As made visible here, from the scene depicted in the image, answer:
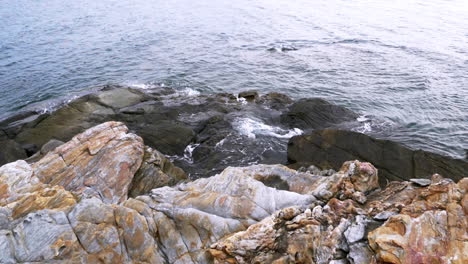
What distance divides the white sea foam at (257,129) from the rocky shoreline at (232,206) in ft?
10.7

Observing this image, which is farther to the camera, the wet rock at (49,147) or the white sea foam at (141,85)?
the white sea foam at (141,85)

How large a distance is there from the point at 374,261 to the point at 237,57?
35.5 metres

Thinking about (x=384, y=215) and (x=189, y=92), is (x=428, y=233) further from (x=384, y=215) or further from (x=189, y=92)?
(x=189, y=92)

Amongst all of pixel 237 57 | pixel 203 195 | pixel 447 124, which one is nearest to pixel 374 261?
pixel 203 195

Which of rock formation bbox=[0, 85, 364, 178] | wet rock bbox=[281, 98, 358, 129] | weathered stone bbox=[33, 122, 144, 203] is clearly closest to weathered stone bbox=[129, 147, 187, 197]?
weathered stone bbox=[33, 122, 144, 203]

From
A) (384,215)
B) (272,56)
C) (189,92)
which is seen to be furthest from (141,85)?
(384,215)

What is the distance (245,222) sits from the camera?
9805 mm

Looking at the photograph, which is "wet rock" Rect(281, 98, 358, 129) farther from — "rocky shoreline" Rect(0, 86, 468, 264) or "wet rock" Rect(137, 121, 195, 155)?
"wet rock" Rect(137, 121, 195, 155)

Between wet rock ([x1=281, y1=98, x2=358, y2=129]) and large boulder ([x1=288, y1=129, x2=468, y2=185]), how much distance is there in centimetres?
442

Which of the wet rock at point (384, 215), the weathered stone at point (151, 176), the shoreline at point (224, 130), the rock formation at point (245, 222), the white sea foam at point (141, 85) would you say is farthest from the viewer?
the white sea foam at point (141, 85)

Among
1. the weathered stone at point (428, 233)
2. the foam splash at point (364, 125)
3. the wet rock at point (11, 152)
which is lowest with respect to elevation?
the foam splash at point (364, 125)

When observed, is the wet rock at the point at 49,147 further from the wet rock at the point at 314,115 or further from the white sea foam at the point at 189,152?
the wet rock at the point at 314,115

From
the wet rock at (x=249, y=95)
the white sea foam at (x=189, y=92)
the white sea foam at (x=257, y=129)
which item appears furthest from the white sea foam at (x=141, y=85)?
the white sea foam at (x=257, y=129)

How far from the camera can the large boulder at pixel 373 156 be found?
15.7 meters
